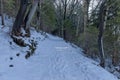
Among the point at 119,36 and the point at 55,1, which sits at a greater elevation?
the point at 55,1

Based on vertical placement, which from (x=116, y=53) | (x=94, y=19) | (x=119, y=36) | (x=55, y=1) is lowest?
(x=116, y=53)

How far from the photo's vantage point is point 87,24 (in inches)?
1055

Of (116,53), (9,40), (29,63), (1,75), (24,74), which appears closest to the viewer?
(1,75)

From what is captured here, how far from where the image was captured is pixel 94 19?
28547mm

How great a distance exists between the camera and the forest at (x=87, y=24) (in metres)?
15.4

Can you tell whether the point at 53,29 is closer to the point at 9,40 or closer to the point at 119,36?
the point at 119,36

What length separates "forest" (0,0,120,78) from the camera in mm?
15359

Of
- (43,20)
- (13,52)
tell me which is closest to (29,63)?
(13,52)

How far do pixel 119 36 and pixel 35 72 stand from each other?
50.4ft

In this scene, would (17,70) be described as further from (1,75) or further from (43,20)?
(43,20)

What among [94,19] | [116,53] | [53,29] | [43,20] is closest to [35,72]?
[116,53]

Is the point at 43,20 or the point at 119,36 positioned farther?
the point at 43,20

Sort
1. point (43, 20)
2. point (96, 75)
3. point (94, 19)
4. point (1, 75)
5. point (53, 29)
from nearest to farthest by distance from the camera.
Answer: point (1, 75) → point (96, 75) → point (94, 19) → point (43, 20) → point (53, 29)

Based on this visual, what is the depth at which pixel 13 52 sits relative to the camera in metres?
12.4
